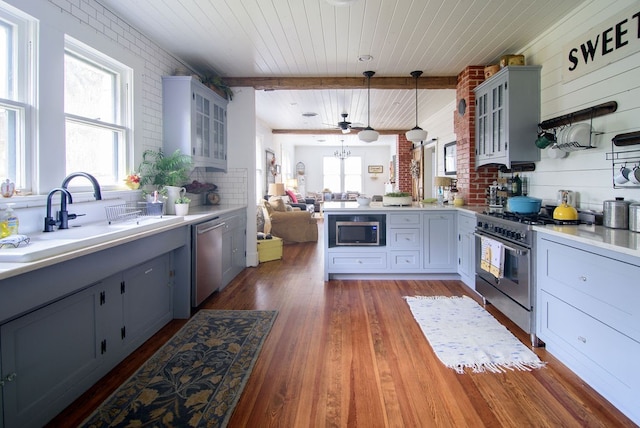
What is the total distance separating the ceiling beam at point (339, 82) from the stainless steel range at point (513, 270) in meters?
2.23

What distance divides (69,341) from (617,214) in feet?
11.0

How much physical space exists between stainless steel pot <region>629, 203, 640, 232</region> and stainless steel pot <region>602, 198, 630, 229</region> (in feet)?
0.20

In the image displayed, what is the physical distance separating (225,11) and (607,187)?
3.25 m

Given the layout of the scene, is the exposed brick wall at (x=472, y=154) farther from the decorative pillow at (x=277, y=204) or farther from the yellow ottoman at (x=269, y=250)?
the decorative pillow at (x=277, y=204)

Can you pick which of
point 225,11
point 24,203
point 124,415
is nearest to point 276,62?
point 225,11

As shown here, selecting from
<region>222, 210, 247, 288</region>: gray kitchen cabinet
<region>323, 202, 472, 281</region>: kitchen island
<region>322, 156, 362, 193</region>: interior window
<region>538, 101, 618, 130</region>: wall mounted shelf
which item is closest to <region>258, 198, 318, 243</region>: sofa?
<region>222, 210, 247, 288</region>: gray kitchen cabinet

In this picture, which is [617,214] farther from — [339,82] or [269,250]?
[269,250]

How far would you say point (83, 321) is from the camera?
2010 mm

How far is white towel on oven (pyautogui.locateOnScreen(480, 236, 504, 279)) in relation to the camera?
120 inches

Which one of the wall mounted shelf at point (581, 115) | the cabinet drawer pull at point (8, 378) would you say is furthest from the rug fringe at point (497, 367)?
the cabinet drawer pull at point (8, 378)

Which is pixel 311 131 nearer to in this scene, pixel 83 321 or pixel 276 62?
pixel 276 62

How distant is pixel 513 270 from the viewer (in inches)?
115

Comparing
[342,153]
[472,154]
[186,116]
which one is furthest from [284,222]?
[342,153]

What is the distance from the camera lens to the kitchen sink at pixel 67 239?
1.55 meters
